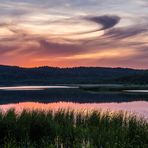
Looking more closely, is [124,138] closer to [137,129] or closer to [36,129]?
[137,129]

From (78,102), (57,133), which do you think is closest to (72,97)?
(78,102)

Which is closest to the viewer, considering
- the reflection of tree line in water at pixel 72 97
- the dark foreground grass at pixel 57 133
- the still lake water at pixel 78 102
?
the dark foreground grass at pixel 57 133

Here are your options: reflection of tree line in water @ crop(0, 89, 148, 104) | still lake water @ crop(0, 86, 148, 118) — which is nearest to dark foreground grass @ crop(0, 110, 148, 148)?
still lake water @ crop(0, 86, 148, 118)

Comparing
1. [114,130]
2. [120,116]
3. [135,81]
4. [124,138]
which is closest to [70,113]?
[120,116]

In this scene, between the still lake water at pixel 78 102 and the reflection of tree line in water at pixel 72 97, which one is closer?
the still lake water at pixel 78 102

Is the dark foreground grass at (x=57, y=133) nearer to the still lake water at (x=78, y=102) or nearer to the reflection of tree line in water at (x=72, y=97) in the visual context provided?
the still lake water at (x=78, y=102)

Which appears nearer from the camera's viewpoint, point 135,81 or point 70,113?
point 70,113

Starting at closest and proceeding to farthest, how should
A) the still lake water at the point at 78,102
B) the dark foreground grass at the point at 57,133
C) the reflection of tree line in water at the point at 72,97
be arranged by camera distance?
the dark foreground grass at the point at 57,133
the still lake water at the point at 78,102
the reflection of tree line in water at the point at 72,97

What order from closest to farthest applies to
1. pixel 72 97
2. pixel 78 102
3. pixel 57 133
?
pixel 57 133, pixel 78 102, pixel 72 97

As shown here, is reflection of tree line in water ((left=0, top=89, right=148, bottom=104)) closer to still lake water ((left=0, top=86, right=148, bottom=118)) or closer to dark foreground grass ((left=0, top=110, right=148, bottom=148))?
still lake water ((left=0, top=86, right=148, bottom=118))

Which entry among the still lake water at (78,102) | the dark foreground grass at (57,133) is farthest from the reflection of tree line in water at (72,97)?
the dark foreground grass at (57,133)

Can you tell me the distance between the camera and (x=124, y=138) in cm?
1986

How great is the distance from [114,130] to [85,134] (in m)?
2.32

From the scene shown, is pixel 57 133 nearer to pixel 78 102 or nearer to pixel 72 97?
pixel 78 102
